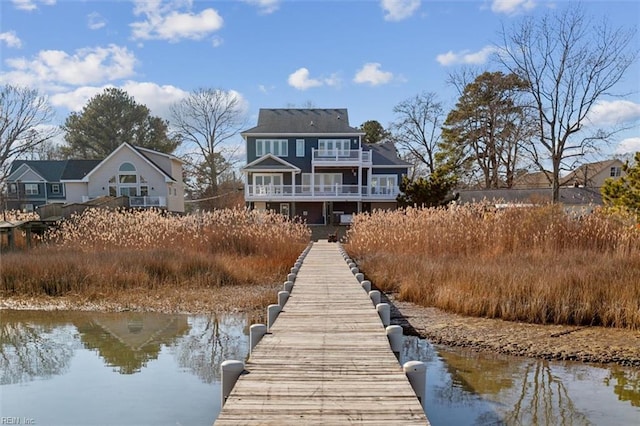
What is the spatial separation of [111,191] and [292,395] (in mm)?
33002

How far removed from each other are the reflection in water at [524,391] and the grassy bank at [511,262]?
5.84 feet

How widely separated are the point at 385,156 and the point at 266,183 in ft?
29.4

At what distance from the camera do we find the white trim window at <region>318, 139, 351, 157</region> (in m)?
30.4

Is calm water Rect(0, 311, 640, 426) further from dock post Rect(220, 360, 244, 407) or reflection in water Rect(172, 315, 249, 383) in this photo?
dock post Rect(220, 360, 244, 407)

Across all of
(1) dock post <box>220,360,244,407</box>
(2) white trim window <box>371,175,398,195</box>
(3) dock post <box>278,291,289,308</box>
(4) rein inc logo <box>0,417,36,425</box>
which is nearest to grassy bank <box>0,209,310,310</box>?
(3) dock post <box>278,291,289,308</box>

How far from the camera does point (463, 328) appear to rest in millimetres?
7699

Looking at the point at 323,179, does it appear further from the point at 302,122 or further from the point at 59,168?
the point at 59,168

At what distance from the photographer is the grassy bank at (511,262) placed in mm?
7773

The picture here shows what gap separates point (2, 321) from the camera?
868 centimetres

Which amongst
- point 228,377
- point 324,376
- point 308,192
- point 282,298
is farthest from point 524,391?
point 308,192

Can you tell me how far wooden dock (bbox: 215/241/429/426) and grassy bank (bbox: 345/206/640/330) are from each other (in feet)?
10.5

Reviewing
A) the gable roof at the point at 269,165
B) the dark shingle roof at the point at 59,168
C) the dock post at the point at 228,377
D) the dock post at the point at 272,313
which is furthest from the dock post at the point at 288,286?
the dark shingle roof at the point at 59,168

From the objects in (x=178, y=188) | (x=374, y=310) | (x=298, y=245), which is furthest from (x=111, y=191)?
(x=374, y=310)

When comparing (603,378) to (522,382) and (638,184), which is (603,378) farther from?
(638,184)
